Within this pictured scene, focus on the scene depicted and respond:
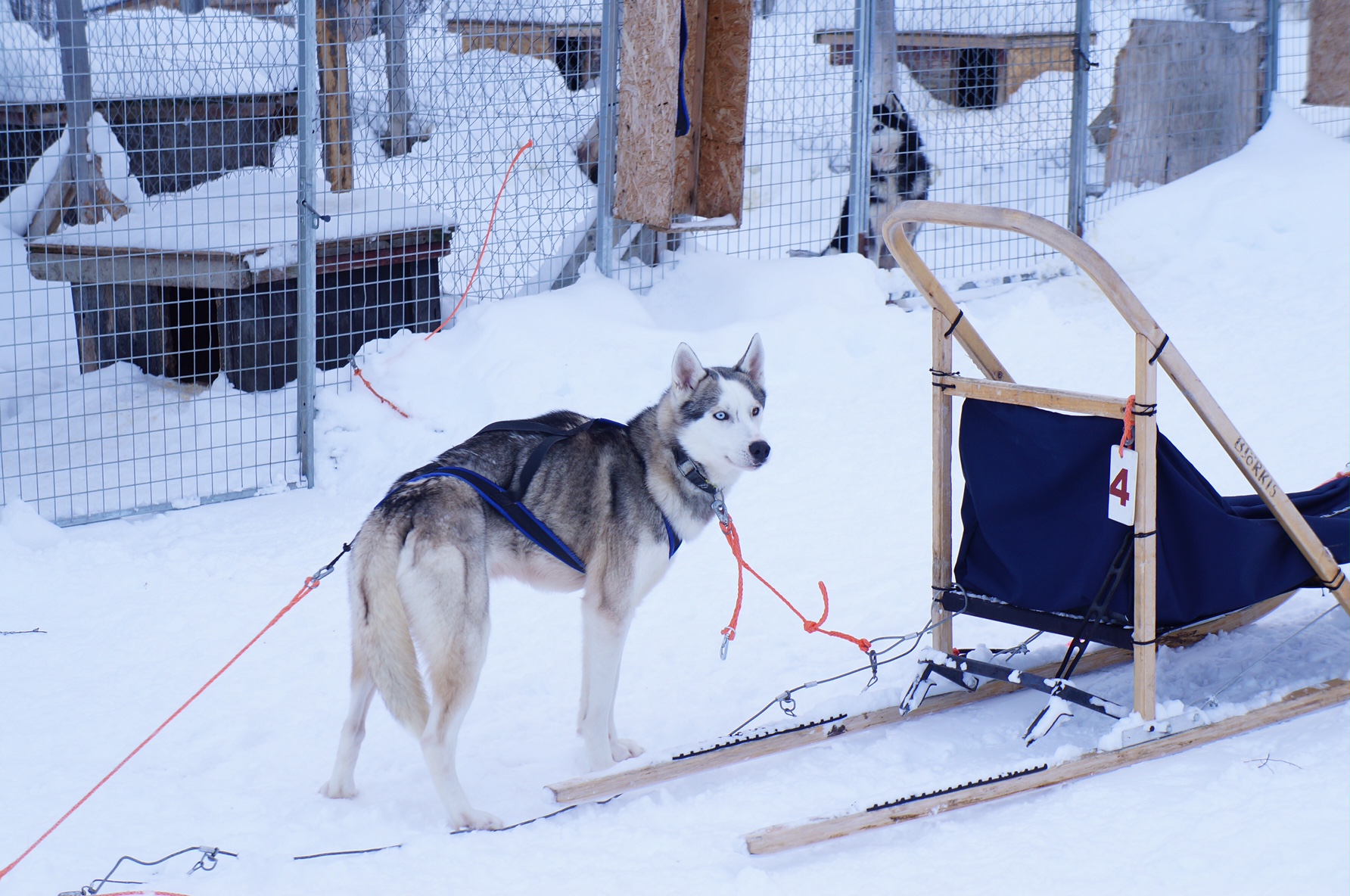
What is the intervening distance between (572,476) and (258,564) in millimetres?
2008

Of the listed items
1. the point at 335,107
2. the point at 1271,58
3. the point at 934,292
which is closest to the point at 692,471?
the point at 934,292

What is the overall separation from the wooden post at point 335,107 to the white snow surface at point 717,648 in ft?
3.99

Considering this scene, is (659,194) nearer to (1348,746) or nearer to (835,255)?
(835,255)

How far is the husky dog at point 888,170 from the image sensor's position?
23.9 ft

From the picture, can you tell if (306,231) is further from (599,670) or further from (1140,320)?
(1140,320)

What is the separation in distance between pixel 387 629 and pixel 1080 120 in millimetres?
6318

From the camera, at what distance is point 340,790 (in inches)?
119

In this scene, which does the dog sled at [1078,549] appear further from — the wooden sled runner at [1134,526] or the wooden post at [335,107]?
the wooden post at [335,107]

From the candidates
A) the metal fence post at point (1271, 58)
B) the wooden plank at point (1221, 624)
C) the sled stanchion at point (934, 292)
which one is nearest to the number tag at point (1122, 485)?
the sled stanchion at point (934, 292)

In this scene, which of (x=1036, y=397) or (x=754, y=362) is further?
(x=754, y=362)

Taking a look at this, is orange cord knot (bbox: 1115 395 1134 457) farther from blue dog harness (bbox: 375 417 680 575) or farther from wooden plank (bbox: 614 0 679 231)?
wooden plank (bbox: 614 0 679 231)

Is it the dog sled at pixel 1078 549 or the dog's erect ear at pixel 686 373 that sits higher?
the dog's erect ear at pixel 686 373

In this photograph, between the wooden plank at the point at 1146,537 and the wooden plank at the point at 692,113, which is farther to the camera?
the wooden plank at the point at 692,113

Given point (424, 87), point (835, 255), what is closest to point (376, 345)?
point (424, 87)
